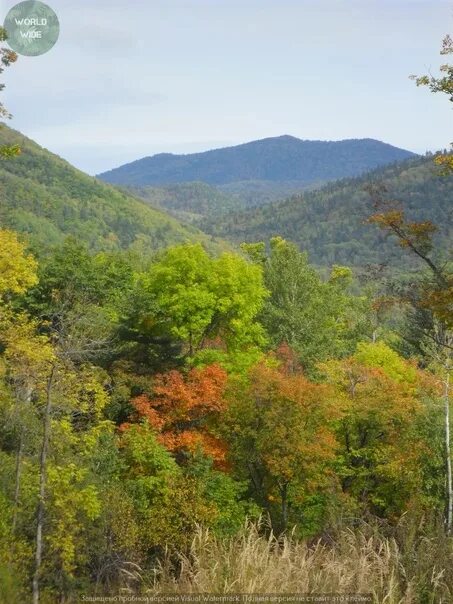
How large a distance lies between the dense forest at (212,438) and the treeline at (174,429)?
0.30ft

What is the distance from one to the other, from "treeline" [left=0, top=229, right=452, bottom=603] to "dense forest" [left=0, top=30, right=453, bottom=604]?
0.30 feet

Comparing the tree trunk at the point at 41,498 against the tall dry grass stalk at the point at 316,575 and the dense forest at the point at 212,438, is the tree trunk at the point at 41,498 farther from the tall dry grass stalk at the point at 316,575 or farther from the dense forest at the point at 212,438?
the tall dry grass stalk at the point at 316,575

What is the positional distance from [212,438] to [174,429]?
1608mm

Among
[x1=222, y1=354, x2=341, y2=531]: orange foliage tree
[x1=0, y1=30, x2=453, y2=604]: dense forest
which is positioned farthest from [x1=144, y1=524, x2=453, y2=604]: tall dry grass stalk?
[x1=222, y1=354, x2=341, y2=531]: orange foliage tree

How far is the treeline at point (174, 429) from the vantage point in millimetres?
17250

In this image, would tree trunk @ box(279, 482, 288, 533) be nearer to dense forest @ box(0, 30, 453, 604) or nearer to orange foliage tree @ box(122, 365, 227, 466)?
dense forest @ box(0, 30, 453, 604)

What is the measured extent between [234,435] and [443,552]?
1681 centimetres

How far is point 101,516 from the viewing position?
65.0ft

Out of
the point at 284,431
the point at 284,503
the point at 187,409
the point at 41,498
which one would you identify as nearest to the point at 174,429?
the point at 187,409

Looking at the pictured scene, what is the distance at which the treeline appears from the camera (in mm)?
17250

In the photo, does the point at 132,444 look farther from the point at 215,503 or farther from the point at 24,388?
the point at 24,388

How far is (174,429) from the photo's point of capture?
89.8 ft

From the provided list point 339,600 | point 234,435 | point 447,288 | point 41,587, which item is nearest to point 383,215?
point 447,288

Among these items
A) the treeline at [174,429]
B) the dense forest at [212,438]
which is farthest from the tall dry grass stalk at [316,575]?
the treeline at [174,429]
